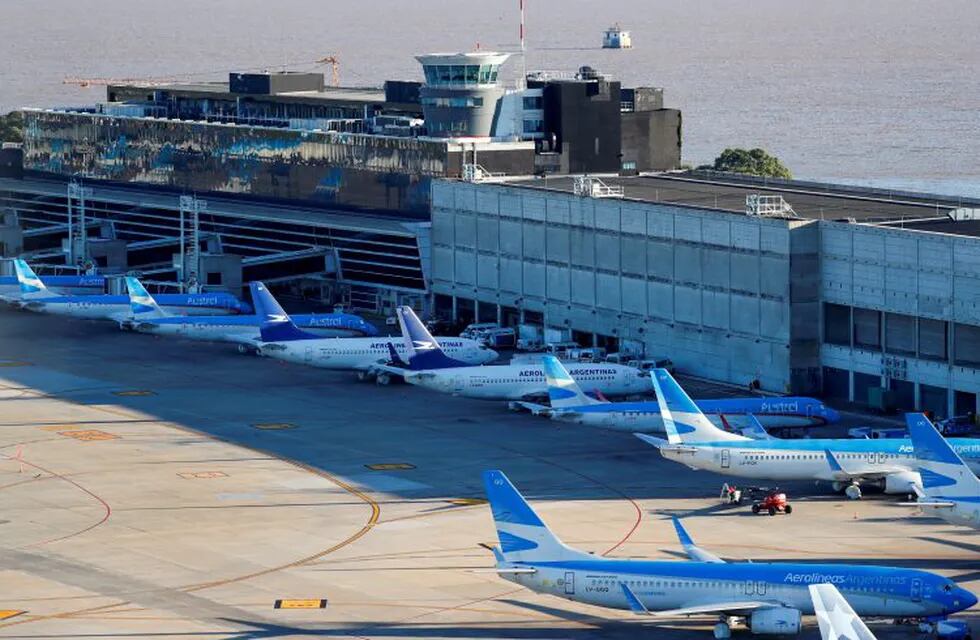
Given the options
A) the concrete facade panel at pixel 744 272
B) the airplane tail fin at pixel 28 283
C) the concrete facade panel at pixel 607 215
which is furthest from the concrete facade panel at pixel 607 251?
the airplane tail fin at pixel 28 283

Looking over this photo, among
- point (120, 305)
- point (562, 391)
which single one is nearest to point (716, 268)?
point (562, 391)

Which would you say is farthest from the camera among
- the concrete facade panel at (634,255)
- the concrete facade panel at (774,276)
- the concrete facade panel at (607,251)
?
the concrete facade panel at (607,251)

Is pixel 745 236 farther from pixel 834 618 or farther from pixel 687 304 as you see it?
pixel 834 618

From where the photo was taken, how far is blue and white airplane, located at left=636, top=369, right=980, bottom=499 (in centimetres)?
11944

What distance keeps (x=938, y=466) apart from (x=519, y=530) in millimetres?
20999

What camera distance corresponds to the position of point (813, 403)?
459ft

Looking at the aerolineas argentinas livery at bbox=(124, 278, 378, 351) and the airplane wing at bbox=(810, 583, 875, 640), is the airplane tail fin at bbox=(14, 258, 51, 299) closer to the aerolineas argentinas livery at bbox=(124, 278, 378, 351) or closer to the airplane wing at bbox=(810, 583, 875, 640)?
the aerolineas argentinas livery at bbox=(124, 278, 378, 351)

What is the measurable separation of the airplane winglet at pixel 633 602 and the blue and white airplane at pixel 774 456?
2814 cm

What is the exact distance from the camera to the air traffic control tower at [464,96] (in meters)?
197

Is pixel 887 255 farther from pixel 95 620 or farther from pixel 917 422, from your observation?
pixel 95 620

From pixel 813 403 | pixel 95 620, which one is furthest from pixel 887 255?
pixel 95 620

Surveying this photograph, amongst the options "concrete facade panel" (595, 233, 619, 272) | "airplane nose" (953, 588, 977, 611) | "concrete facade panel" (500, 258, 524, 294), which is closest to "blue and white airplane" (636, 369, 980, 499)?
"airplane nose" (953, 588, 977, 611)

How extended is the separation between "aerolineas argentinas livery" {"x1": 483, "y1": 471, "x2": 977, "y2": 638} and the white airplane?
184 feet

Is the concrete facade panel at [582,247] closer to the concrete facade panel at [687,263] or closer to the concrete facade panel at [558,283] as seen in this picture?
the concrete facade panel at [558,283]
